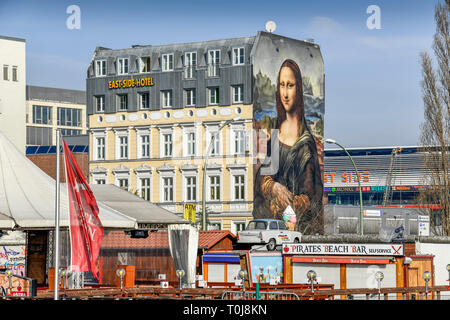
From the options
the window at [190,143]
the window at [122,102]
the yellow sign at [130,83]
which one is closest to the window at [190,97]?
the window at [190,143]

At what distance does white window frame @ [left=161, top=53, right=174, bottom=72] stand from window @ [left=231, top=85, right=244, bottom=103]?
682 centimetres

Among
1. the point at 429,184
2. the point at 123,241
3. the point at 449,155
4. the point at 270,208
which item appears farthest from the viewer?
the point at 270,208

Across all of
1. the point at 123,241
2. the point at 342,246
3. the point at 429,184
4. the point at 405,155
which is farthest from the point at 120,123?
the point at 405,155

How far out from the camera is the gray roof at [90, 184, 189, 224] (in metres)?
29.0

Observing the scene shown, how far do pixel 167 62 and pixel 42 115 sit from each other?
44.9 meters

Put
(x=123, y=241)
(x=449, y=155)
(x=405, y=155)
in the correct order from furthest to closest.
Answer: (x=405, y=155) → (x=449, y=155) → (x=123, y=241)

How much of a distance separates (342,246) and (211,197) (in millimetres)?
48199

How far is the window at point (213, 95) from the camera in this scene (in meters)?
79.8

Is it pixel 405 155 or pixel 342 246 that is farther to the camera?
pixel 405 155

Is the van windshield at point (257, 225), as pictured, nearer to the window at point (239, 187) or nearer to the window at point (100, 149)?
the window at point (239, 187)

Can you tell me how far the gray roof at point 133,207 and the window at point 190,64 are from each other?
4814 centimetres
